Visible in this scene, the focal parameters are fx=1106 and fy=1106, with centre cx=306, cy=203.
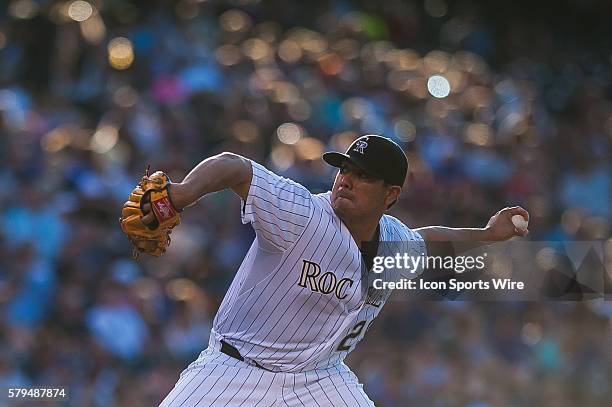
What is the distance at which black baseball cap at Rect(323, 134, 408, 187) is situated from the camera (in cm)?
450

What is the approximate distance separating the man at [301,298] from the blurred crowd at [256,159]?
288cm

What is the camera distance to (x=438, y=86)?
1008cm

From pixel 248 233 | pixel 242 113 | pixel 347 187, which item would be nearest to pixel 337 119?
pixel 242 113

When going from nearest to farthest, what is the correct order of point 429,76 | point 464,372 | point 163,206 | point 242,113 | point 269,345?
1. point 163,206
2. point 269,345
3. point 464,372
4. point 242,113
5. point 429,76

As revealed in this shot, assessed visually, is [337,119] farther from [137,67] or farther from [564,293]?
[564,293]

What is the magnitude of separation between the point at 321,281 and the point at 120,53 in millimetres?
5285

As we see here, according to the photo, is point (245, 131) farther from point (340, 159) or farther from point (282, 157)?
point (340, 159)

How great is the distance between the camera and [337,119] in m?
9.32

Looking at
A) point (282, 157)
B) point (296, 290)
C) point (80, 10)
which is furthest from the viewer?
point (80, 10)

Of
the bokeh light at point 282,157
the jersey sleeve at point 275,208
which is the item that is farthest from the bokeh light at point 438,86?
the jersey sleeve at point 275,208

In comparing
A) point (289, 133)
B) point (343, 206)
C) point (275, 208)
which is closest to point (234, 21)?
point (289, 133)

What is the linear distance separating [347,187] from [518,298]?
157 inches

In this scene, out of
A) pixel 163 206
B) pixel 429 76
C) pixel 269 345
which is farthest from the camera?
pixel 429 76

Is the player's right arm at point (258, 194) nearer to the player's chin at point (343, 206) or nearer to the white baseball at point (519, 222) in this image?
the player's chin at point (343, 206)
